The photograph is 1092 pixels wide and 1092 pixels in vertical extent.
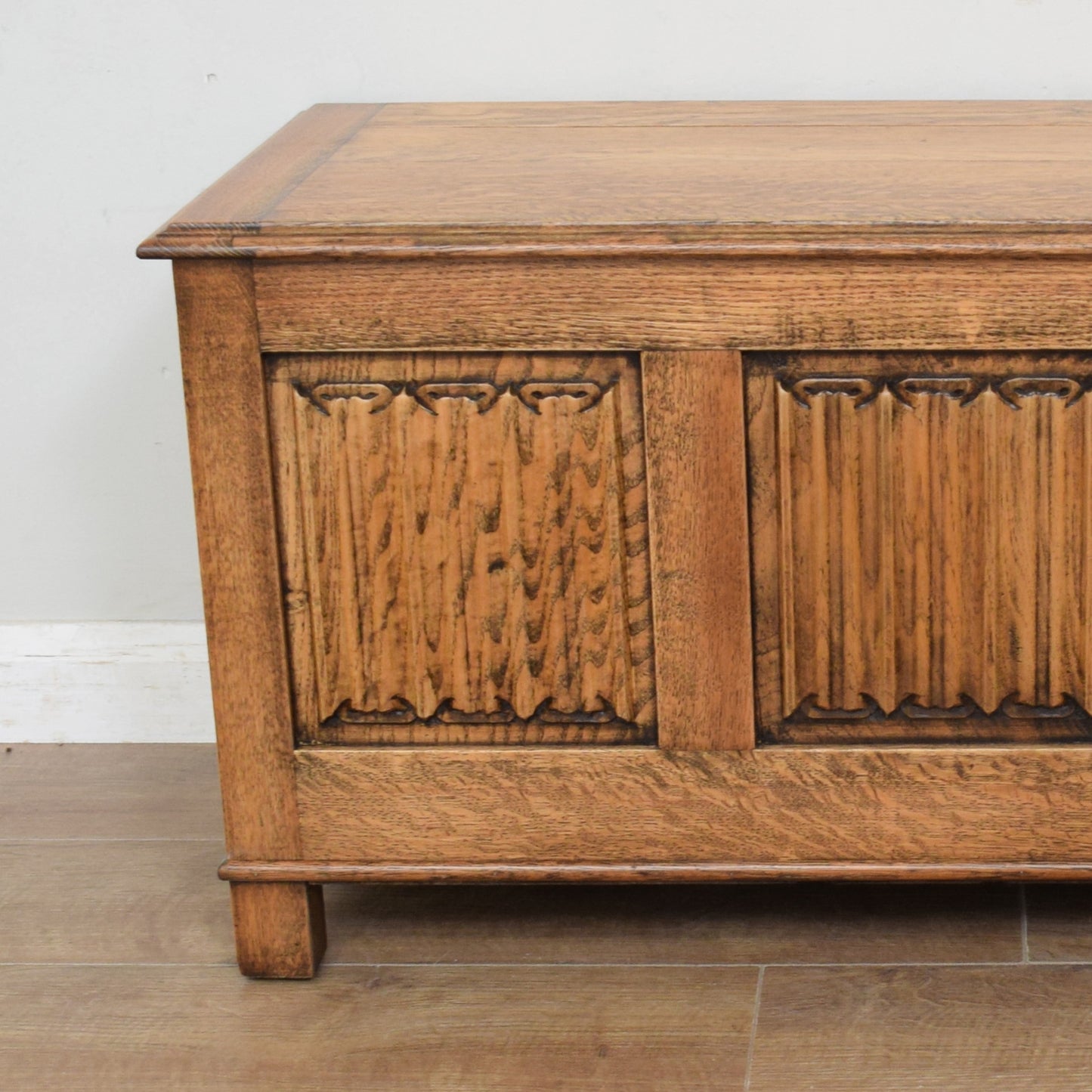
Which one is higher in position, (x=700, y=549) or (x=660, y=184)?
(x=660, y=184)

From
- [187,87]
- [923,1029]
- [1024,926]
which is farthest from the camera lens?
[187,87]

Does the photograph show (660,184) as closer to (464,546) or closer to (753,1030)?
(464,546)

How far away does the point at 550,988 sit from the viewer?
1.46m

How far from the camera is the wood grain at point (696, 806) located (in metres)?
1.37

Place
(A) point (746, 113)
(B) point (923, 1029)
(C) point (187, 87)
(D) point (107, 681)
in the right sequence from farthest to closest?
(D) point (107, 681), (C) point (187, 87), (A) point (746, 113), (B) point (923, 1029)

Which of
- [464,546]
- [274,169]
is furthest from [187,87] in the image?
[464,546]

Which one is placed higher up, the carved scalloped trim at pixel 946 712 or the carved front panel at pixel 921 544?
the carved front panel at pixel 921 544

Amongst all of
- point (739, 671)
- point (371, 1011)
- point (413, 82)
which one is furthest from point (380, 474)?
point (413, 82)

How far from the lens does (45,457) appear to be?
1.91 meters

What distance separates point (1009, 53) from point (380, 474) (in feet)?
2.85

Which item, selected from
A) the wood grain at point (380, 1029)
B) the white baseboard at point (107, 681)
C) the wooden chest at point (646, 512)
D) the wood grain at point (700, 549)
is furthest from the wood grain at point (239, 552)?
the white baseboard at point (107, 681)

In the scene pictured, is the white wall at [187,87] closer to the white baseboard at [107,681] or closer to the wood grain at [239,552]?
the white baseboard at [107,681]

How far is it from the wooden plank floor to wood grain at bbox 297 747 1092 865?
130 mm

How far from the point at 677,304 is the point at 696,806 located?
431 mm
